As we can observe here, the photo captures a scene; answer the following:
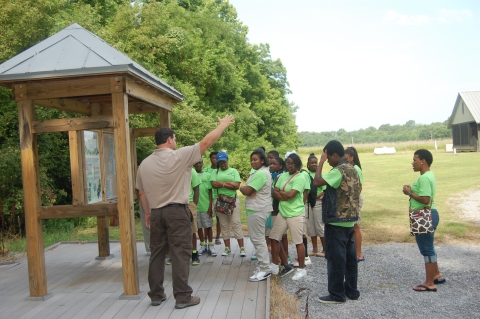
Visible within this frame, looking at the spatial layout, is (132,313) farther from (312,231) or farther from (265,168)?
(312,231)

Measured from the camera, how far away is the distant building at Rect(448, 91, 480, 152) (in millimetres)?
45531

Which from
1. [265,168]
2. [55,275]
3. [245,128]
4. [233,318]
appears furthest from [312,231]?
[245,128]

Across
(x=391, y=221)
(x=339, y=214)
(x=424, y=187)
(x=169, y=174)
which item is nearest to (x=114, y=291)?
(x=169, y=174)

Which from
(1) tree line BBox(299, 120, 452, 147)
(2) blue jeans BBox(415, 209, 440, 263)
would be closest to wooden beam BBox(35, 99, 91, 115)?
(2) blue jeans BBox(415, 209, 440, 263)

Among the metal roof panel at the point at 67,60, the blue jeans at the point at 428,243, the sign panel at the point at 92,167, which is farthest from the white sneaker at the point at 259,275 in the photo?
the metal roof panel at the point at 67,60

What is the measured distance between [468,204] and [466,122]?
118 feet

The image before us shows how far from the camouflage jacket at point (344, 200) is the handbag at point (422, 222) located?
1043 millimetres

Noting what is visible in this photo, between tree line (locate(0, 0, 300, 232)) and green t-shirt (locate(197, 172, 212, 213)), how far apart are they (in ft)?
17.3

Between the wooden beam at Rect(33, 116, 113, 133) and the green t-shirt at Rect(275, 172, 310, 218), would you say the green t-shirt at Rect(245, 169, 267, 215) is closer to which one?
the green t-shirt at Rect(275, 172, 310, 218)

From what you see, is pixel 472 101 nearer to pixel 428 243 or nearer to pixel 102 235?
pixel 428 243

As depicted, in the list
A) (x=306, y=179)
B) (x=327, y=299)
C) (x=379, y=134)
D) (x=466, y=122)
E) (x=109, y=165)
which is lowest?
(x=327, y=299)

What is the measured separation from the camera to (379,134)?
139875 mm

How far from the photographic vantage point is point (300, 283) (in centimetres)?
675

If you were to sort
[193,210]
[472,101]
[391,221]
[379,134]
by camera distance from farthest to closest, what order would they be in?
[379,134] → [472,101] → [391,221] → [193,210]
